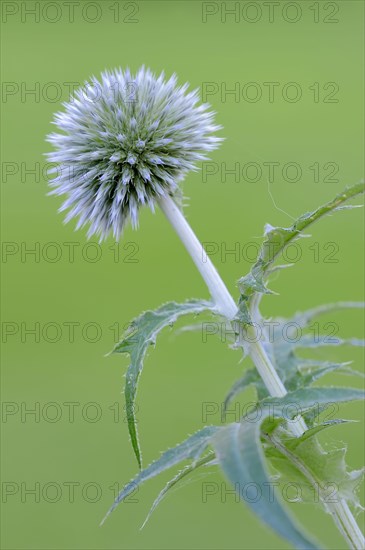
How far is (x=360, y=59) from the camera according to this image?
19.9 ft

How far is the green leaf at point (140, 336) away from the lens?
0.80m

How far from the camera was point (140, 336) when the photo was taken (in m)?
0.88

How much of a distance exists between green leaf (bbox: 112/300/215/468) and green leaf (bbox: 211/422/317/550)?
0.13m

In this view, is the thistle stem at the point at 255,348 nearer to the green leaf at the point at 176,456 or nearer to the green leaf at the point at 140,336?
the green leaf at the point at 140,336

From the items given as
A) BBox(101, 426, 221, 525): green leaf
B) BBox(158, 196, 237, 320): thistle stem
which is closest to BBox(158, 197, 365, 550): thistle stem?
BBox(158, 196, 237, 320): thistle stem

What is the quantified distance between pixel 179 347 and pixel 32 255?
1.17 meters

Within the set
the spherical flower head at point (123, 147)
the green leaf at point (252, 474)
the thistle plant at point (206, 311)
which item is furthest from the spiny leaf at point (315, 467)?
the spherical flower head at point (123, 147)

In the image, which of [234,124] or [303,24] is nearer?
[234,124]

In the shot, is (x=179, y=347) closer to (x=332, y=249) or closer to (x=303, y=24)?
(x=332, y=249)

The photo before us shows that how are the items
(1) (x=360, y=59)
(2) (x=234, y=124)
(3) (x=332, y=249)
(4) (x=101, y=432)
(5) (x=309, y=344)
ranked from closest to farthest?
(5) (x=309, y=344)
(4) (x=101, y=432)
(3) (x=332, y=249)
(2) (x=234, y=124)
(1) (x=360, y=59)

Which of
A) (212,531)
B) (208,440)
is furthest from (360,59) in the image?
(208,440)

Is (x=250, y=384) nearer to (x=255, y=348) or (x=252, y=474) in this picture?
(x=255, y=348)

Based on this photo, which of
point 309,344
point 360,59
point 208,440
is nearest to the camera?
point 208,440

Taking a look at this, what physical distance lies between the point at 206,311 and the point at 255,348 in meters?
0.07
